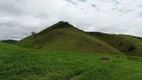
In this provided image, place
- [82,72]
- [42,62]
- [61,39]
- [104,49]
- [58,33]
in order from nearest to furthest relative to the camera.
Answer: [82,72]
[42,62]
[104,49]
[61,39]
[58,33]

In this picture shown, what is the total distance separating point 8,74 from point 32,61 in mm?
8949

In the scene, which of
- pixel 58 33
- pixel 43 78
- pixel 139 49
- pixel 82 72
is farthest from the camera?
pixel 139 49

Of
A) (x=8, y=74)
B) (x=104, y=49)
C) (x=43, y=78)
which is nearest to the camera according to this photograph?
(x=43, y=78)

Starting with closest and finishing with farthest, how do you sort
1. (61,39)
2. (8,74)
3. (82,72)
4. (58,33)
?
(8,74), (82,72), (61,39), (58,33)

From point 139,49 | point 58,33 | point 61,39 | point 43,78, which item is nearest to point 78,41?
point 61,39

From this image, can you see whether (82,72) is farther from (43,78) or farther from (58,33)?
(58,33)

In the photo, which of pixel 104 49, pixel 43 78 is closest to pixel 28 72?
pixel 43 78

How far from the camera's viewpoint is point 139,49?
7800 inches

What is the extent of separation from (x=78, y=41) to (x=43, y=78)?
12606 centimetres

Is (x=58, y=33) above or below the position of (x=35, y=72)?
above

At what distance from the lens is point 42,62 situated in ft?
147

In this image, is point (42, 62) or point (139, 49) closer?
point (42, 62)

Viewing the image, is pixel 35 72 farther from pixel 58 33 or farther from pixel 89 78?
pixel 58 33

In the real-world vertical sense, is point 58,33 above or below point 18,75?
above
